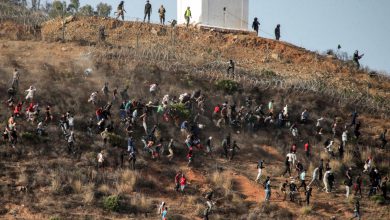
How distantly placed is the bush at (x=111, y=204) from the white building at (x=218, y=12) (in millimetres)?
22890

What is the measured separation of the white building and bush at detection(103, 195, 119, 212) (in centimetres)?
2289

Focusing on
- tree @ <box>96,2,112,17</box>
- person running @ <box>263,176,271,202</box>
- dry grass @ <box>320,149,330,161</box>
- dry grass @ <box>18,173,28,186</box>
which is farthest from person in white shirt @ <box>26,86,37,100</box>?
tree @ <box>96,2,112,17</box>

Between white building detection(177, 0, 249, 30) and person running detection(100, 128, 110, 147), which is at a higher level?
white building detection(177, 0, 249, 30)

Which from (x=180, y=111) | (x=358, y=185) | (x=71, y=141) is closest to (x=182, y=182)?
(x=71, y=141)

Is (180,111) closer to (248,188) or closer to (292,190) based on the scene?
(248,188)

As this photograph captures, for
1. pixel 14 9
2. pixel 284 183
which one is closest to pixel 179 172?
pixel 284 183

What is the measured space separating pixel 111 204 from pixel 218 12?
24176 millimetres

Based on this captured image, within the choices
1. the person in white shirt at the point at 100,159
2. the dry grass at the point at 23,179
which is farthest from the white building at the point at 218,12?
the dry grass at the point at 23,179

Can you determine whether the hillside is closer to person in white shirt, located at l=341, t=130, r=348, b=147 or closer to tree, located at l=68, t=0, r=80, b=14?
person in white shirt, located at l=341, t=130, r=348, b=147

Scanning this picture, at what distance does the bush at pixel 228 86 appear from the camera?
40.8m

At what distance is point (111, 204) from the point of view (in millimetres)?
28250

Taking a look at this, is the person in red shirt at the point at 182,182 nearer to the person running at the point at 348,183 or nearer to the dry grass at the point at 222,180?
the dry grass at the point at 222,180

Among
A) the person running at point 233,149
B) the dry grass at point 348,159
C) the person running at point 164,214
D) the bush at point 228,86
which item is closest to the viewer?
A: the person running at point 164,214

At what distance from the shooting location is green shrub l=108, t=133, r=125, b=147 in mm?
32656
